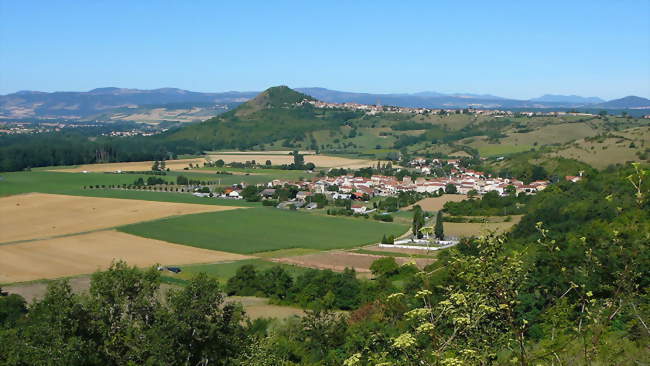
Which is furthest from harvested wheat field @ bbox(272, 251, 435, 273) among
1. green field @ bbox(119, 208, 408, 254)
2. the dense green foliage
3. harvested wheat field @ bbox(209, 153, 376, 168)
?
harvested wheat field @ bbox(209, 153, 376, 168)

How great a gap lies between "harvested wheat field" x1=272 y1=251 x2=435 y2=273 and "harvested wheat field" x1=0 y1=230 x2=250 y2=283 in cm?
409

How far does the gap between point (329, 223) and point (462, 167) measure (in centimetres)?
5130

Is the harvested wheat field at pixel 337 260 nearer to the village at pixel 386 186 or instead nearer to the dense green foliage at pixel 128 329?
the dense green foliage at pixel 128 329

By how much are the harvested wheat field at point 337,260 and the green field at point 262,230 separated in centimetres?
275

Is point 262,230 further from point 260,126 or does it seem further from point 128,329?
point 260,126

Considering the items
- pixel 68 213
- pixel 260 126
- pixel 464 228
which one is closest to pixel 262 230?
pixel 464 228

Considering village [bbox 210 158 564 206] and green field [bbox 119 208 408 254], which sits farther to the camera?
village [bbox 210 158 564 206]

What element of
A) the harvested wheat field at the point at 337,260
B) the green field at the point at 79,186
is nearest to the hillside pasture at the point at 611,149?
the green field at the point at 79,186

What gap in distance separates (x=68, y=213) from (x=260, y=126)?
108448 millimetres

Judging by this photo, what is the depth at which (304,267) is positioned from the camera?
1620 inches

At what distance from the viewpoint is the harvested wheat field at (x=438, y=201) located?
2635 inches

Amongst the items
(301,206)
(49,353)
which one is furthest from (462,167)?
(49,353)

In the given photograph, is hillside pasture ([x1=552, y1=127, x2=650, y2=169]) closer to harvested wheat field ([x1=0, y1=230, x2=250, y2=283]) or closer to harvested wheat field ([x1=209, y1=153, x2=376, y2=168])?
harvested wheat field ([x1=209, y1=153, x2=376, y2=168])

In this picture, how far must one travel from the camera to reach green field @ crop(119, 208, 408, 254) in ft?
161
